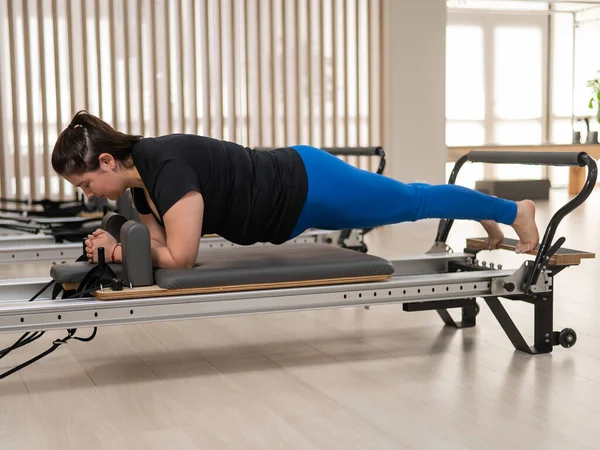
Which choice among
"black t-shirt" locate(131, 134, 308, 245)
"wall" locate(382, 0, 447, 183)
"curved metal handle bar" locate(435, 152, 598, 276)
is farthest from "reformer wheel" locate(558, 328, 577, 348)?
"wall" locate(382, 0, 447, 183)

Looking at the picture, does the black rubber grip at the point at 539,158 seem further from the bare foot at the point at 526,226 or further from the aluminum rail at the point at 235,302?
the aluminum rail at the point at 235,302

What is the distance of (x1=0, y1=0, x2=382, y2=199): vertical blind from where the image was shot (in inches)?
236

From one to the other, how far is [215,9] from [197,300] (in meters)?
4.53

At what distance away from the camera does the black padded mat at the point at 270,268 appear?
2.15 m

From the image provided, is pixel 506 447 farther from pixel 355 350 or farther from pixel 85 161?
pixel 85 161

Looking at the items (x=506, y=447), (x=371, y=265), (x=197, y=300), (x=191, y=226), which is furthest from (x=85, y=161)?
(x=506, y=447)

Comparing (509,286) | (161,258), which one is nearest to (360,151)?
(509,286)

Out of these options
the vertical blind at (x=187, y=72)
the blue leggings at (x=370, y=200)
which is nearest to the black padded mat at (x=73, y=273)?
the blue leggings at (x=370, y=200)

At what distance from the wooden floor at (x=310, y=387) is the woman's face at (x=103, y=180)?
515mm

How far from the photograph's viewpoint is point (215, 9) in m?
6.30

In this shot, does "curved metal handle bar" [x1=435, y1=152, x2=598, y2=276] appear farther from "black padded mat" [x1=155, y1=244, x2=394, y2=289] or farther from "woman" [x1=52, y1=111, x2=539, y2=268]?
"black padded mat" [x1=155, y1=244, x2=394, y2=289]

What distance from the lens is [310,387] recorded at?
7.20 feet

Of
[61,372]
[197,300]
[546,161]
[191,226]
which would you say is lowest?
[61,372]

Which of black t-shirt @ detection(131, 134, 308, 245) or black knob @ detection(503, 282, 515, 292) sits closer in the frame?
black t-shirt @ detection(131, 134, 308, 245)
